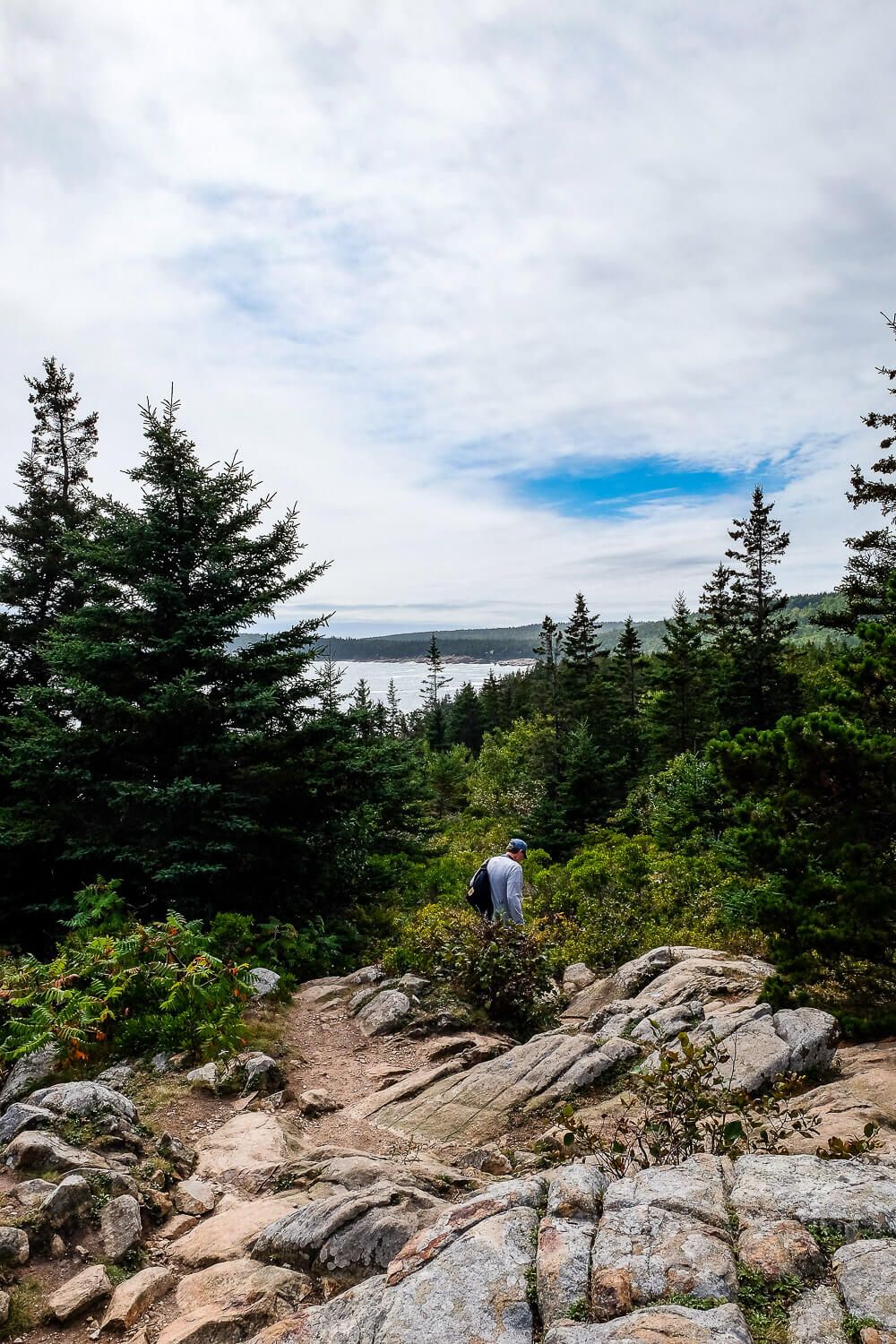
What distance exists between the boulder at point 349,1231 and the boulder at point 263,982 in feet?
17.5

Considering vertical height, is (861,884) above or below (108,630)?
below

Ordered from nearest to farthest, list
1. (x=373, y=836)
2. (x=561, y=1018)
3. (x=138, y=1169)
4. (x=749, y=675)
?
(x=138, y=1169)
(x=561, y=1018)
(x=373, y=836)
(x=749, y=675)

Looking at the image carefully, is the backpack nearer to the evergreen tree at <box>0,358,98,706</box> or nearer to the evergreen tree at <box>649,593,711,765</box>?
the evergreen tree at <box>0,358,98,706</box>

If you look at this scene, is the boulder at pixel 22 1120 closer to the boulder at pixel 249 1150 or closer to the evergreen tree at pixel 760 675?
the boulder at pixel 249 1150

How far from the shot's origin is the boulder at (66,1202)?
14.4 ft

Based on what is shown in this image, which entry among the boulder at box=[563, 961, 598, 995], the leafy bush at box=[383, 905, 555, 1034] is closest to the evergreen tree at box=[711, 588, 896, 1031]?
the leafy bush at box=[383, 905, 555, 1034]

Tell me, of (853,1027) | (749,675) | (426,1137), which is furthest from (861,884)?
(749,675)

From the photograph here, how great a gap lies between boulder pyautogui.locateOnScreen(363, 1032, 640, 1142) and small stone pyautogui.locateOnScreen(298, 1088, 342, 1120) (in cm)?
36

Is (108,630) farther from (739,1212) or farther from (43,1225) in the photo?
(739,1212)

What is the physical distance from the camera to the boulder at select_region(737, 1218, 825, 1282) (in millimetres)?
2859

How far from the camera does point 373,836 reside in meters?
15.6

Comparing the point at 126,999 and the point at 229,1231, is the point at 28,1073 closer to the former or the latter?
the point at 126,999

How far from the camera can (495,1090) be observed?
6.67 meters

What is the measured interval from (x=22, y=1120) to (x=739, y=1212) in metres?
5.21
